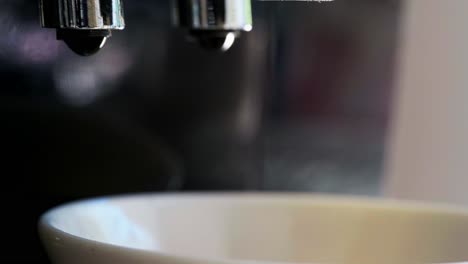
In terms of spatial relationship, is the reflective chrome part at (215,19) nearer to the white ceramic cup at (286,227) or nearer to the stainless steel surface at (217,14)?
the stainless steel surface at (217,14)

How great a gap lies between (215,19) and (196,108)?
0.15 metres

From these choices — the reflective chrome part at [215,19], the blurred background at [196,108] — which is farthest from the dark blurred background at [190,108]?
the reflective chrome part at [215,19]

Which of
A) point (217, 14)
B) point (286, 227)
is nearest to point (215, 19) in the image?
point (217, 14)

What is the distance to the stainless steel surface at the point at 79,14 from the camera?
1.04 feet

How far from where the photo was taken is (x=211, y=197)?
1.42 feet

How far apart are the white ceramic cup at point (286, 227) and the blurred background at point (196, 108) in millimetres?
68

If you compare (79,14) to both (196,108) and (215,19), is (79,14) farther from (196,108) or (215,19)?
(196,108)

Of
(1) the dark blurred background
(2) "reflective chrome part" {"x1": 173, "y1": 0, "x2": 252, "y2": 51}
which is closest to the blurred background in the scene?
(1) the dark blurred background

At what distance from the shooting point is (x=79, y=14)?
32 centimetres

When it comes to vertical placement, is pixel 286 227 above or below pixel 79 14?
below

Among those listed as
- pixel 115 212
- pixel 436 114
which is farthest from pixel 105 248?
pixel 436 114

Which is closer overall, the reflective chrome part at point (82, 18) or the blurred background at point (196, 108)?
the reflective chrome part at point (82, 18)

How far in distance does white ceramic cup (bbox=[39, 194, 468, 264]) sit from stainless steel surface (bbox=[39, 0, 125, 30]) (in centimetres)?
11

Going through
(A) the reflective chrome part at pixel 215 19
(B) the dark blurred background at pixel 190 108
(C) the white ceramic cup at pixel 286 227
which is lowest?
(C) the white ceramic cup at pixel 286 227
